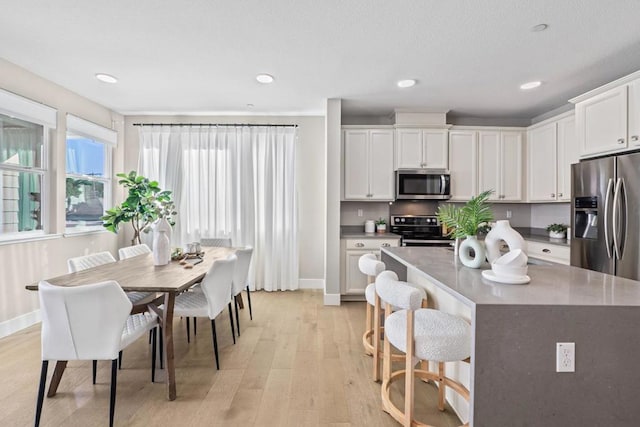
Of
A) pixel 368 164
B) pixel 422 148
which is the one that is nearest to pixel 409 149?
pixel 422 148

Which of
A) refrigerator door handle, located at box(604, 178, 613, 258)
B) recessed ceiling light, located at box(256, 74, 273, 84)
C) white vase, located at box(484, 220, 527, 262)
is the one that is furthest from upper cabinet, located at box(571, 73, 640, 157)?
recessed ceiling light, located at box(256, 74, 273, 84)

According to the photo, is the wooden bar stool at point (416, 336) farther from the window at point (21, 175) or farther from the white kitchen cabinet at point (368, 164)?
the window at point (21, 175)

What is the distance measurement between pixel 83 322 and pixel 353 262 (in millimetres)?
2890

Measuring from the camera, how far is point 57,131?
3.48 metres

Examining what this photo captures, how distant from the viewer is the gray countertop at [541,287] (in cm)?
121

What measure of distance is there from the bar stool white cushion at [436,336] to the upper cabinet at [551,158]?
2978 millimetres

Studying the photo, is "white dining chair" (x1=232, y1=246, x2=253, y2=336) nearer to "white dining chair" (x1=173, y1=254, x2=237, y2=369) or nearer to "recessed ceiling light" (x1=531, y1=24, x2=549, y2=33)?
"white dining chair" (x1=173, y1=254, x2=237, y2=369)

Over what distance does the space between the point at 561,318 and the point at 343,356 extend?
1757mm

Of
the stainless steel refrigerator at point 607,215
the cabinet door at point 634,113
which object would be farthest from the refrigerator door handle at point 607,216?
the cabinet door at point 634,113

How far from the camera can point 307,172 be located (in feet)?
15.1

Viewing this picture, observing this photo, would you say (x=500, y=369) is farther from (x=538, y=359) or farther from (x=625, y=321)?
(x=625, y=321)

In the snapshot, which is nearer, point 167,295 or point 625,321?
point 625,321

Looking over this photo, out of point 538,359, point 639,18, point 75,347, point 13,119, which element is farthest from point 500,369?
point 13,119

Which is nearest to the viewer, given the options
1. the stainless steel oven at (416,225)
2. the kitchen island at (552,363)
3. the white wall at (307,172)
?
the kitchen island at (552,363)
